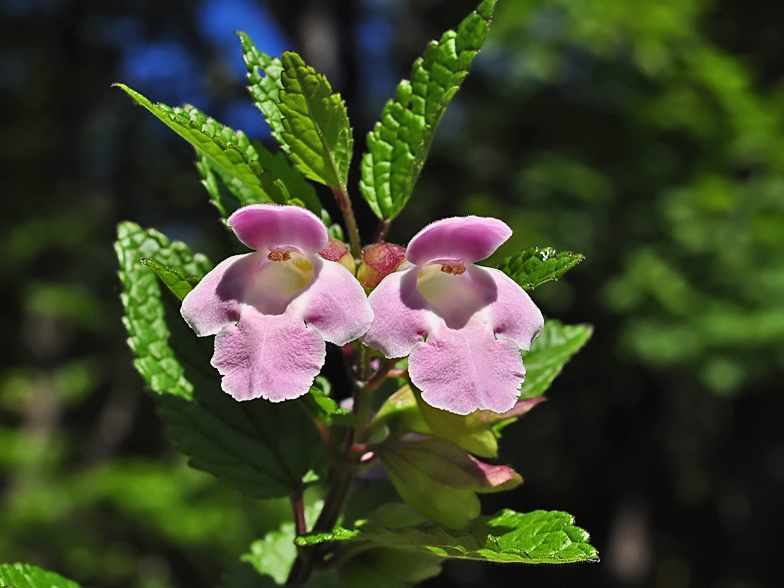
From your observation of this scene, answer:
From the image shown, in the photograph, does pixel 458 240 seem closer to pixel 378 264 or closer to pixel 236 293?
pixel 378 264

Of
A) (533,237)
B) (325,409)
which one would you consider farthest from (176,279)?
(533,237)

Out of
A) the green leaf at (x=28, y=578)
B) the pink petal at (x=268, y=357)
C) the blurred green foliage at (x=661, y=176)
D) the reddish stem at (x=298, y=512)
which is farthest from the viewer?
the blurred green foliage at (x=661, y=176)

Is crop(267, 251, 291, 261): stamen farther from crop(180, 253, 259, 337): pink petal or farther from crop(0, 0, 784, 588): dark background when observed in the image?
crop(0, 0, 784, 588): dark background

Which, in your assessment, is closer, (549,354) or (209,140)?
(209,140)

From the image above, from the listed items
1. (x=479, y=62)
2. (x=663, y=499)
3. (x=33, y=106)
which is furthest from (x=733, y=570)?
(x=33, y=106)

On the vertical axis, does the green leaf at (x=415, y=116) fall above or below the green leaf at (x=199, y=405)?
above

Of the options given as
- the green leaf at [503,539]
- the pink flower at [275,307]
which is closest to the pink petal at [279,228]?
the pink flower at [275,307]

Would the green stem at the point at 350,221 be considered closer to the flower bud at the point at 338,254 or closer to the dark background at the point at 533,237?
the flower bud at the point at 338,254
